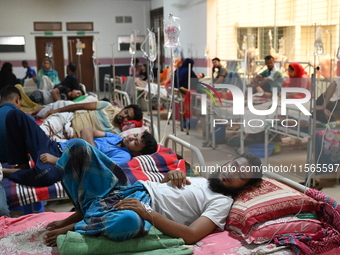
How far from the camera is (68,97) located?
5.58m

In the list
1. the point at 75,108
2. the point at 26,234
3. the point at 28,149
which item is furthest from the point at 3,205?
the point at 75,108

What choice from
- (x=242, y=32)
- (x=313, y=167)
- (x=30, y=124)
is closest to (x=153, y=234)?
(x=30, y=124)

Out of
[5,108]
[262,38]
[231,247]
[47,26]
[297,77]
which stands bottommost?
[231,247]

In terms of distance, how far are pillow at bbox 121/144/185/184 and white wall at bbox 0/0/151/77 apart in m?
9.75

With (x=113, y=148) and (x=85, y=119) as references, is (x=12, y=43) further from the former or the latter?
(x=113, y=148)

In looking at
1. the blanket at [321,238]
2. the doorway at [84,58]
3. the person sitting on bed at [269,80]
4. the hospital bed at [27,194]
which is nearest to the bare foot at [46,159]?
the hospital bed at [27,194]

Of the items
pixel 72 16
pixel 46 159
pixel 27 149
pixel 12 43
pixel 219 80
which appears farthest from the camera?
pixel 72 16

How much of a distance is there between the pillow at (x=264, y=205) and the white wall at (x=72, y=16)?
10.8m

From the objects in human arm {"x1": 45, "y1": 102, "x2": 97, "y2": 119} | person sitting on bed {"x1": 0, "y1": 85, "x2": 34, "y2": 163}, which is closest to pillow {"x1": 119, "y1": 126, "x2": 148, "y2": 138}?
human arm {"x1": 45, "y1": 102, "x2": 97, "y2": 119}

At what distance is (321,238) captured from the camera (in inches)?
68.5

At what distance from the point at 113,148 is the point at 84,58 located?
9.62 meters

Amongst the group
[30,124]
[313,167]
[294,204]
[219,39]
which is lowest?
[313,167]

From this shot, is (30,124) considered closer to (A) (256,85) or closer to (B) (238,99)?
(B) (238,99)

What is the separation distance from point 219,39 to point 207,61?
55cm
